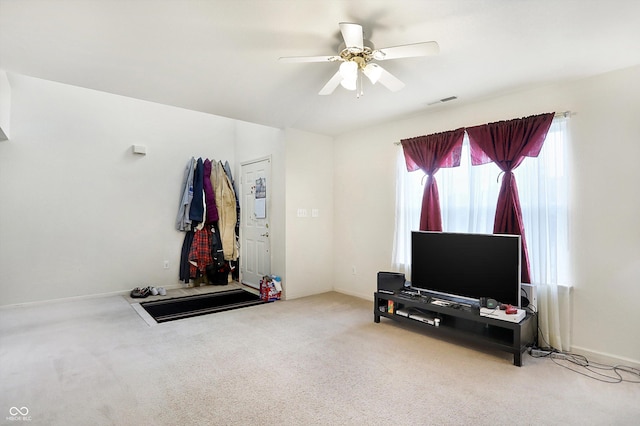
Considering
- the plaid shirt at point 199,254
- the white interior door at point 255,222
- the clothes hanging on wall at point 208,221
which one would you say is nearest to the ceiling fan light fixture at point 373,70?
the white interior door at point 255,222

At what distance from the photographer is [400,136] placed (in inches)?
157

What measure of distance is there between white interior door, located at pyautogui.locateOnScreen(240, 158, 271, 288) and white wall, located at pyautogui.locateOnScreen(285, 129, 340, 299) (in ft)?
1.53

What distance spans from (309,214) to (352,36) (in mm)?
2966

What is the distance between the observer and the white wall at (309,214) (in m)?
4.43

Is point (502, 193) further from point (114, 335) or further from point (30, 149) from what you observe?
point (30, 149)

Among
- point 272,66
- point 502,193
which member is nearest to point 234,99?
point 272,66

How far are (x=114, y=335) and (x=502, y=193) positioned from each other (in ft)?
13.2

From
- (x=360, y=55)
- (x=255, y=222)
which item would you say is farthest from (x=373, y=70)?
(x=255, y=222)

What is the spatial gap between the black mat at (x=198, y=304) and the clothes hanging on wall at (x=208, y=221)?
1.97ft

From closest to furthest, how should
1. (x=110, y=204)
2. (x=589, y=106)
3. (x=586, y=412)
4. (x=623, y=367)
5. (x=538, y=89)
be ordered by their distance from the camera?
1. (x=586, y=412)
2. (x=623, y=367)
3. (x=589, y=106)
4. (x=538, y=89)
5. (x=110, y=204)

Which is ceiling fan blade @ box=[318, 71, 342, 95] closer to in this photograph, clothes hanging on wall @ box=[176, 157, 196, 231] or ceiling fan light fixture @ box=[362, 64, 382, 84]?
ceiling fan light fixture @ box=[362, 64, 382, 84]

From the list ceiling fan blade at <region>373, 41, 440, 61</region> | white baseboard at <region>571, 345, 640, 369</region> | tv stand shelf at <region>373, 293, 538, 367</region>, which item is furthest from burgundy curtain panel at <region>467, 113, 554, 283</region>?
ceiling fan blade at <region>373, 41, 440, 61</region>

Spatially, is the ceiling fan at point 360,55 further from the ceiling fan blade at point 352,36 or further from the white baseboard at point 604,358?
the white baseboard at point 604,358

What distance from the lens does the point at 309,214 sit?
4641 mm
